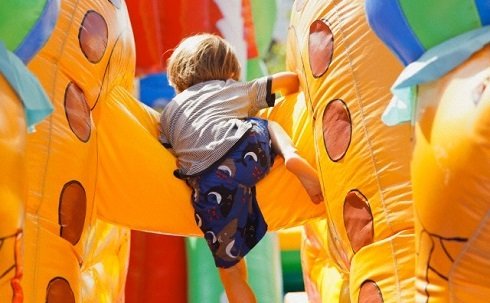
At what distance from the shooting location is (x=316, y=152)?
154 cm

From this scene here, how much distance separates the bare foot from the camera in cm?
156

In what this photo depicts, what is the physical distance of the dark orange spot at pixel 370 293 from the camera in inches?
51.6

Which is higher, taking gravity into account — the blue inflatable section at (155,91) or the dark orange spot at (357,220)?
the blue inflatable section at (155,91)

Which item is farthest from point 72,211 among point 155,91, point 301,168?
point 155,91

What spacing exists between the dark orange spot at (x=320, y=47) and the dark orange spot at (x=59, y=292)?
1.97 feet

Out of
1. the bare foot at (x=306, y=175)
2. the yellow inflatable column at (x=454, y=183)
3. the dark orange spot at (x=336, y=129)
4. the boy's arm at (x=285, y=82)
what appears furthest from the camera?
the boy's arm at (x=285, y=82)

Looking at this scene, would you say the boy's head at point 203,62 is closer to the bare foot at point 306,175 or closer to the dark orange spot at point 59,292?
the bare foot at point 306,175

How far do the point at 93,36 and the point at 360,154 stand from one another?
1.94ft

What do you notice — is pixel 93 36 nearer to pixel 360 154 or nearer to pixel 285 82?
pixel 285 82

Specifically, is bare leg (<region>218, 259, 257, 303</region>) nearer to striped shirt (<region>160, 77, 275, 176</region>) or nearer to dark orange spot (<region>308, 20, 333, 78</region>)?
striped shirt (<region>160, 77, 275, 176</region>)

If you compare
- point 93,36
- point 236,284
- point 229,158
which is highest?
point 93,36

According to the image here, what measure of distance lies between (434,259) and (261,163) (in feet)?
1.92

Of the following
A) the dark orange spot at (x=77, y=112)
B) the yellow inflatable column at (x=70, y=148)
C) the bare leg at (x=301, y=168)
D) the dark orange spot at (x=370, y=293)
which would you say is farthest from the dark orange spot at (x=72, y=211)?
the dark orange spot at (x=370, y=293)

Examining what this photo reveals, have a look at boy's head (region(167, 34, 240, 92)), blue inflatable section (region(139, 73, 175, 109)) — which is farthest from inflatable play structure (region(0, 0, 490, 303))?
blue inflatable section (region(139, 73, 175, 109))
